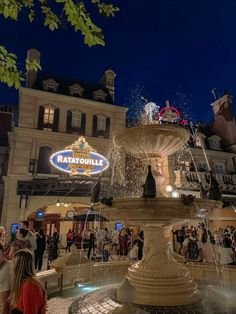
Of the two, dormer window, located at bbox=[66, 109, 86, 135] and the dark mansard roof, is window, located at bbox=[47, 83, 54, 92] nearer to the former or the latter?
the dark mansard roof

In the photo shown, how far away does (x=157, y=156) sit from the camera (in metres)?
6.22

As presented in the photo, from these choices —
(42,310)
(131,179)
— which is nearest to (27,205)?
(131,179)

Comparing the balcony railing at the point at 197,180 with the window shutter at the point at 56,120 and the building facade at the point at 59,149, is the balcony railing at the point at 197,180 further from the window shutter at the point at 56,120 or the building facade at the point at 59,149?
the window shutter at the point at 56,120

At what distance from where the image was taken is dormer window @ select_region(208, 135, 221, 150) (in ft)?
95.5

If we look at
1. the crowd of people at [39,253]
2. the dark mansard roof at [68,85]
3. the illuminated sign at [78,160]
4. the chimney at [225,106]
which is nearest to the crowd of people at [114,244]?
the crowd of people at [39,253]

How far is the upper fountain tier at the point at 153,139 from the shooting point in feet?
18.2

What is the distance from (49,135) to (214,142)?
18558mm

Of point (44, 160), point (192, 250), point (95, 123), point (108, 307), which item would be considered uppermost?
point (95, 123)

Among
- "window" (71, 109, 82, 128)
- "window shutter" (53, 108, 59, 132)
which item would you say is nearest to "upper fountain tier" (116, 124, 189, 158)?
"window shutter" (53, 108, 59, 132)

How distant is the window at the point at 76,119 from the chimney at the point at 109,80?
5561 millimetres

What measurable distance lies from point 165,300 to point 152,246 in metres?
1.02

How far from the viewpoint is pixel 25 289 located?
2.68m

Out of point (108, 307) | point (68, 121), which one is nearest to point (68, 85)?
point (68, 121)

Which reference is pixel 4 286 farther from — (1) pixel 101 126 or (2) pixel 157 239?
(1) pixel 101 126
